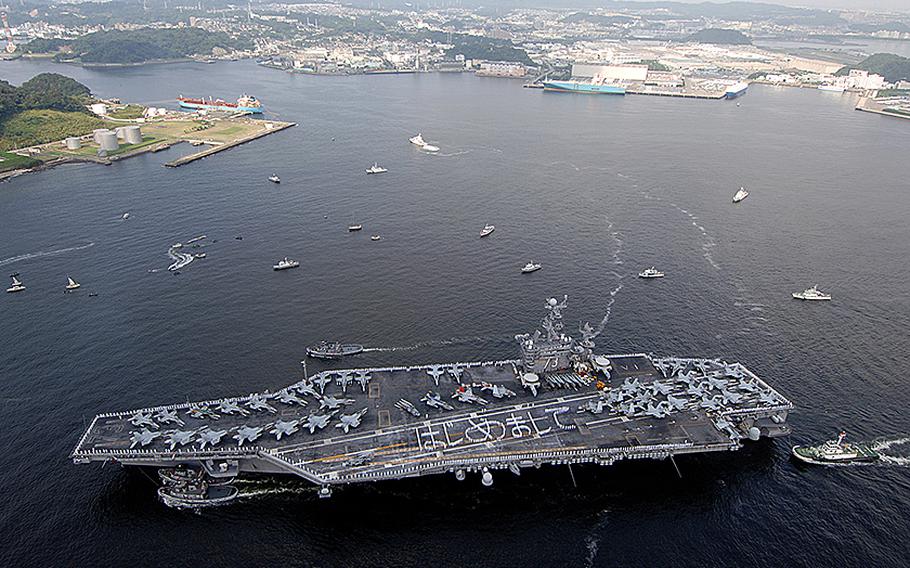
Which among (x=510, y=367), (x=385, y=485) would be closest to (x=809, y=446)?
(x=510, y=367)

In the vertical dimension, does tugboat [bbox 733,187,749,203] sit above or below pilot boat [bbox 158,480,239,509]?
above

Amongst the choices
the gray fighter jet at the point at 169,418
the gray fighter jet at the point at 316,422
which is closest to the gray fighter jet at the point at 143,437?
the gray fighter jet at the point at 169,418

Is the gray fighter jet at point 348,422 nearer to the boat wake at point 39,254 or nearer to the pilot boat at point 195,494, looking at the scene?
the pilot boat at point 195,494

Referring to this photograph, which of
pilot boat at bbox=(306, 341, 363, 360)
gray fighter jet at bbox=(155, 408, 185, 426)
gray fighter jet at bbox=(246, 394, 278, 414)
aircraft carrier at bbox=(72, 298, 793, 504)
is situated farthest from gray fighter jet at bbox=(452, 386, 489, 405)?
gray fighter jet at bbox=(155, 408, 185, 426)

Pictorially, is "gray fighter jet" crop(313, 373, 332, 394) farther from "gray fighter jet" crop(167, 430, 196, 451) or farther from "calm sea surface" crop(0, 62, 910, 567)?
"gray fighter jet" crop(167, 430, 196, 451)

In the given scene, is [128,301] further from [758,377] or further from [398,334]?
[758,377]
